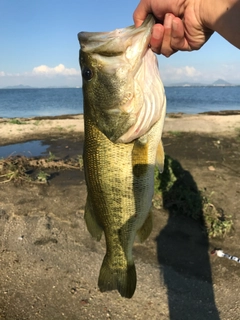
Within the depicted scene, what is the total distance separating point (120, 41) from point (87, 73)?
1.32 feet

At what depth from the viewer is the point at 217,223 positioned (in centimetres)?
712

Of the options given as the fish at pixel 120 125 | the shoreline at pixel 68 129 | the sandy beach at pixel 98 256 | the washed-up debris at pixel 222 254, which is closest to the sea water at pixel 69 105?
the shoreline at pixel 68 129

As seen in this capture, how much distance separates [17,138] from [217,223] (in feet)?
42.5

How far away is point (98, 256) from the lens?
20.8ft

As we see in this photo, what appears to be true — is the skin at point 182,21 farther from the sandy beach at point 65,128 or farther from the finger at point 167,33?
the sandy beach at point 65,128

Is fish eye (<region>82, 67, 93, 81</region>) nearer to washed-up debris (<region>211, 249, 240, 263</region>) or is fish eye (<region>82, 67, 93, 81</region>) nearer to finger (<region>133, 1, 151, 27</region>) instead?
finger (<region>133, 1, 151, 27</region>)

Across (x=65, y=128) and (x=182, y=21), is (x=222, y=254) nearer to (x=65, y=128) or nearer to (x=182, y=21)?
(x=182, y=21)

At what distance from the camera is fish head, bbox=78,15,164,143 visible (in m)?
2.54

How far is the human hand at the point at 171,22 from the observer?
9.46ft

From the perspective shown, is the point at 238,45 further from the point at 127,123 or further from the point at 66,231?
the point at 66,231

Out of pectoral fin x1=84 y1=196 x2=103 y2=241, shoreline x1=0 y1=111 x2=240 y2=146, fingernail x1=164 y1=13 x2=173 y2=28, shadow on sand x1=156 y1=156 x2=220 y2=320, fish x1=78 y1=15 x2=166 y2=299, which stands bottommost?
shadow on sand x1=156 y1=156 x2=220 y2=320

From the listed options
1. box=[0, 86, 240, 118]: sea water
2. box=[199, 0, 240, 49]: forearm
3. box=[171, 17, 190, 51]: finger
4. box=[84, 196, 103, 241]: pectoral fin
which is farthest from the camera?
box=[0, 86, 240, 118]: sea water

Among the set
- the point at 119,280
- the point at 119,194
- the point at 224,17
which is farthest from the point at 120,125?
the point at 119,280

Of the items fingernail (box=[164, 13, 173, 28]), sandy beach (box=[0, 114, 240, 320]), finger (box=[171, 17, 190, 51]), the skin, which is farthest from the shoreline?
fingernail (box=[164, 13, 173, 28])
